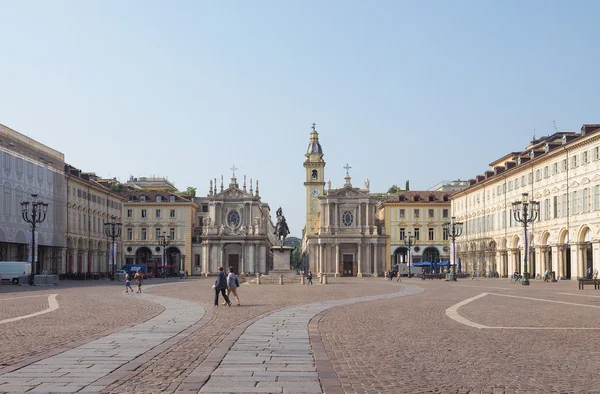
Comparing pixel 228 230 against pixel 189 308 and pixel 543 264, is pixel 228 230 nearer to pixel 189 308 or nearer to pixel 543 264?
pixel 543 264

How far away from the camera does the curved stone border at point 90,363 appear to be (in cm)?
1088

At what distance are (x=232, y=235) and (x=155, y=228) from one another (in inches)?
500

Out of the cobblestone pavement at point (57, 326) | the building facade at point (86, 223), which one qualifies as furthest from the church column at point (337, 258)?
the cobblestone pavement at point (57, 326)

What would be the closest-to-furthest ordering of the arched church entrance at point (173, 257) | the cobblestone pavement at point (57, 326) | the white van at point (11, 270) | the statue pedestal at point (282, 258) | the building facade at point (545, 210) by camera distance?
the cobblestone pavement at point (57, 326)
the building facade at point (545, 210)
the white van at point (11, 270)
the statue pedestal at point (282, 258)
the arched church entrance at point (173, 257)

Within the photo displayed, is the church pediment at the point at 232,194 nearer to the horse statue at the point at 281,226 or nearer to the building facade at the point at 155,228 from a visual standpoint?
the building facade at the point at 155,228

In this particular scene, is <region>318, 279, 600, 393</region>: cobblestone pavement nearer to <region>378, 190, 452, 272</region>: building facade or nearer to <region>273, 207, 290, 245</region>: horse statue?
<region>273, 207, 290, 245</region>: horse statue

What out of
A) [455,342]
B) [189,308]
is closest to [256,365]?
[455,342]

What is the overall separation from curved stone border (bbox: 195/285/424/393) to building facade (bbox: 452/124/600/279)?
46.5m

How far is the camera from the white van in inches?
2643

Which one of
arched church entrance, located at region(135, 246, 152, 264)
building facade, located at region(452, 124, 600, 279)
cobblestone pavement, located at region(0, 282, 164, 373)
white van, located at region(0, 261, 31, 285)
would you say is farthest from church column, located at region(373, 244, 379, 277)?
cobblestone pavement, located at region(0, 282, 164, 373)

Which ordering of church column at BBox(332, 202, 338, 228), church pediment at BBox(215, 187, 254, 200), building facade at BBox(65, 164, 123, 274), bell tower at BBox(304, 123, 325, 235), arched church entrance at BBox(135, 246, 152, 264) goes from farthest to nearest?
1. bell tower at BBox(304, 123, 325, 235)
2. church pediment at BBox(215, 187, 254, 200)
3. arched church entrance at BBox(135, 246, 152, 264)
4. church column at BBox(332, 202, 338, 228)
5. building facade at BBox(65, 164, 123, 274)

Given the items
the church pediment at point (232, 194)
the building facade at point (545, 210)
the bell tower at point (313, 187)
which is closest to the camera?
the building facade at point (545, 210)

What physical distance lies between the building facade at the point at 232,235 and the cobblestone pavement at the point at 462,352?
3907 inches

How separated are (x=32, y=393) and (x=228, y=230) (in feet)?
381
